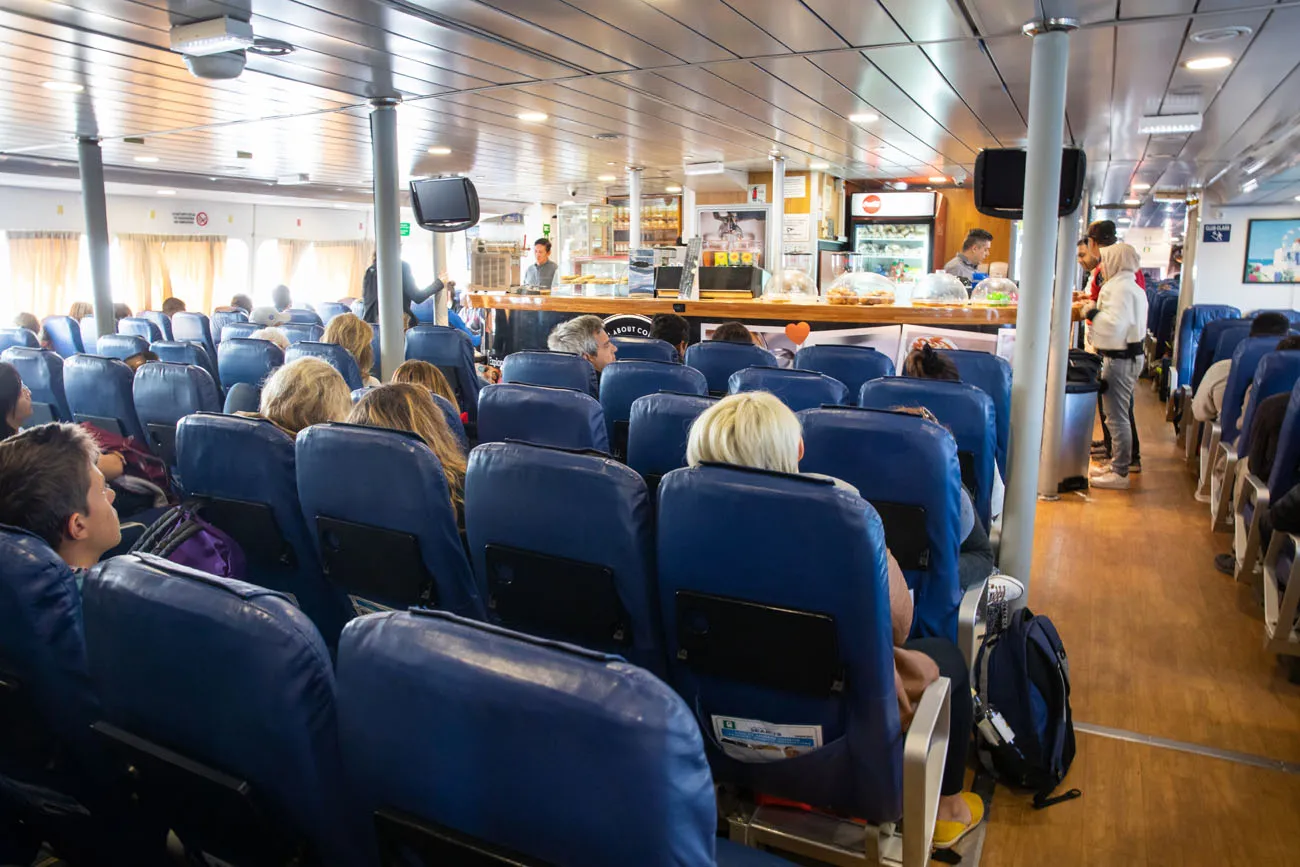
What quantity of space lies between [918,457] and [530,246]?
15023mm

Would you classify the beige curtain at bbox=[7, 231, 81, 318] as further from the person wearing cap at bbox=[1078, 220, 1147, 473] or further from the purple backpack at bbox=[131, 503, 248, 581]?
the person wearing cap at bbox=[1078, 220, 1147, 473]

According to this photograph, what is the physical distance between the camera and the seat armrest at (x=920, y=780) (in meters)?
1.64

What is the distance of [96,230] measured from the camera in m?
7.39

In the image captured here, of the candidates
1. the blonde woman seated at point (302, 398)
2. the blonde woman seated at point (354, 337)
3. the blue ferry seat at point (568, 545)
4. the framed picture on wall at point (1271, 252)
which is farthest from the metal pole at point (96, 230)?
the framed picture on wall at point (1271, 252)

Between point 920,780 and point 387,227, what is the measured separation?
491 centimetres

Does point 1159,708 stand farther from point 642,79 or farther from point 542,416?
point 642,79

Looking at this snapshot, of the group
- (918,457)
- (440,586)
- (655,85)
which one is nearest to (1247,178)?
(655,85)

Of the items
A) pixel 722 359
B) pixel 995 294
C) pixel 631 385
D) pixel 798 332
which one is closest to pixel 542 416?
pixel 631 385

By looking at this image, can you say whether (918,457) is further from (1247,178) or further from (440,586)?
(1247,178)

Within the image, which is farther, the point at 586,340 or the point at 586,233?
the point at 586,233

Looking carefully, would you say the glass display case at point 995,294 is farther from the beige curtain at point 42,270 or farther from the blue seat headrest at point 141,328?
the beige curtain at point 42,270

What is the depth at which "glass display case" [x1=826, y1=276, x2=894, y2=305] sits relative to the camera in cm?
620

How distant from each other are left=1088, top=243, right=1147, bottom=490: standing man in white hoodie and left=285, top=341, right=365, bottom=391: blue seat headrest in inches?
185

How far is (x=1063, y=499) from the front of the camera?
5.76 m
